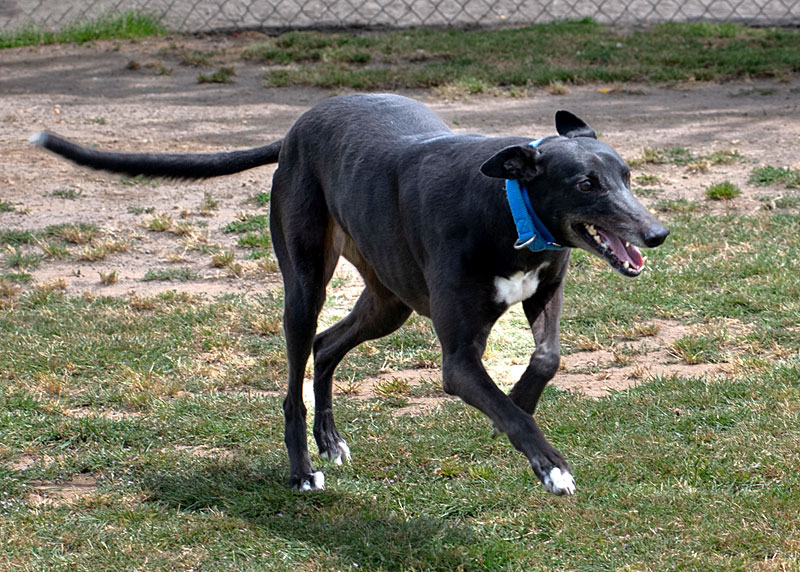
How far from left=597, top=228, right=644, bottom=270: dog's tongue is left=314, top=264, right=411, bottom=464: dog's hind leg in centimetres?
122

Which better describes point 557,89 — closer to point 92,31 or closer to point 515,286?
point 92,31

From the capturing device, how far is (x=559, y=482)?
3139 millimetres

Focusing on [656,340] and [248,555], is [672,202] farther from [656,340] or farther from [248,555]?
[248,555]

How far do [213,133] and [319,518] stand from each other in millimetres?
5568

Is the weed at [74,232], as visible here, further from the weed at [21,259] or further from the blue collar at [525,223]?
the blue collar at [525,223]

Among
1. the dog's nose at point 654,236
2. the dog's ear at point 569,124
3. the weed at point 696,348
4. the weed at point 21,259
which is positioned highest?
the dog's ear at point 569,124

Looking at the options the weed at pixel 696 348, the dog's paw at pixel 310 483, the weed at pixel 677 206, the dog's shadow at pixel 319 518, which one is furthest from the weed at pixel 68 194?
the weed at pixel 696 348

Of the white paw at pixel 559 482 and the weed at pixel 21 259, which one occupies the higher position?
the white paw at pixel 559 482

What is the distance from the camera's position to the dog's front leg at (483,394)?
318 cm

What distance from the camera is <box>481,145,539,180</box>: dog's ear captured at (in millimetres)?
3355

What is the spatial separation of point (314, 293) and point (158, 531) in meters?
1.08

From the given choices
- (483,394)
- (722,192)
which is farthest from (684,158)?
(483,394)

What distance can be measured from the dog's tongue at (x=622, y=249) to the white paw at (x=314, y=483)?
1.47m

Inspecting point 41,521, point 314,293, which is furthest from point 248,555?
point 314,293
